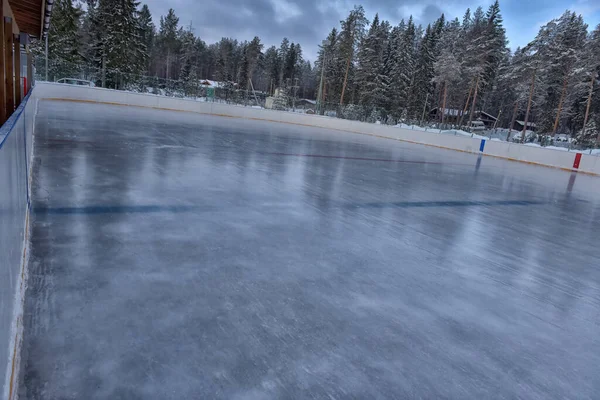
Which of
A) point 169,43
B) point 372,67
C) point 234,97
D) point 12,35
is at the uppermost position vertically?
point 169,43

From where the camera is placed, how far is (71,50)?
44.4m

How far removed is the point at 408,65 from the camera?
Result: 59.1m

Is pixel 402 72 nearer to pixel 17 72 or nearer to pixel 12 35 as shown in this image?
pixel 17 72

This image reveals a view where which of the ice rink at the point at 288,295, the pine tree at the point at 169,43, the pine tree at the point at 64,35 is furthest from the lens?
the pine tree at the point at 169,43

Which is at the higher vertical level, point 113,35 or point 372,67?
point 372,67

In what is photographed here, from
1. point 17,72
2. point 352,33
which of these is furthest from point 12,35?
point 352,33

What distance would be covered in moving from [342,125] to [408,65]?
2997 centimetres

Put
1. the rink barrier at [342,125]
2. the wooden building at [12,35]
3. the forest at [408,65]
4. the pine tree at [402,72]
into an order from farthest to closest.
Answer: the pine tree at [402,72]
the forest at [408,65]
the rink barrier at [342,125]
the wooden building at [12,35]

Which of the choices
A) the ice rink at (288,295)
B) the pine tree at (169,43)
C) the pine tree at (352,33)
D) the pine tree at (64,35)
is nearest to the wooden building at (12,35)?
the ice rink at (288,295)

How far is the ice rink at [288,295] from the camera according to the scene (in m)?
2.50

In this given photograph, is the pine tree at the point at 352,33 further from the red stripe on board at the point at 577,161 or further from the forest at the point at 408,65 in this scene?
the red stripe on board at the point at 577,161

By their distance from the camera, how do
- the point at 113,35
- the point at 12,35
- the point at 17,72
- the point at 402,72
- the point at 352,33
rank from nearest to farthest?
1. the point at 12,35
2. the point at 17,72
3. the point at 113,35
4. the point at 352,33
5. the point at 402,72

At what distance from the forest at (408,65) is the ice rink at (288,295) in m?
25.0

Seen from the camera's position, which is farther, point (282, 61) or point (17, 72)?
point (282, 61)
